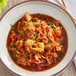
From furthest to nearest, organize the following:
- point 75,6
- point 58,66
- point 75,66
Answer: point 75,6 → point 75,66 → point 58,66

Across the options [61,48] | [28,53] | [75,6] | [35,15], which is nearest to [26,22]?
[35,15]

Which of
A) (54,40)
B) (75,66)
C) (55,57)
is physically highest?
(54,40)

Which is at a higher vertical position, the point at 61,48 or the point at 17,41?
the point at 17,41

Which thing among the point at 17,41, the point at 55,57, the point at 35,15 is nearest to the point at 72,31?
the point at 55,57

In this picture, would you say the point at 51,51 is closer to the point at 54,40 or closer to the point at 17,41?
the point at 54,40

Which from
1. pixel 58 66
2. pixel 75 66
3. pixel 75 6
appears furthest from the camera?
pixel 75 6

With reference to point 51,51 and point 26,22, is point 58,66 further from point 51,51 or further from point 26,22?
point 26,22

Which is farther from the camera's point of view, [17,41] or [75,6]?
[75,6]
